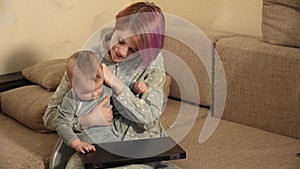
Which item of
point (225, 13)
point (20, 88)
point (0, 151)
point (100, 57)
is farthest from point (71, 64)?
point (225, 13)

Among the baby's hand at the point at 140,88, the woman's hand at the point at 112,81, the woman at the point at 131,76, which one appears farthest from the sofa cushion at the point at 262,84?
the woman's hand at the point at 112,81

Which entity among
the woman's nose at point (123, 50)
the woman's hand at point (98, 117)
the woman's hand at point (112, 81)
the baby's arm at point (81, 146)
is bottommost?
the baby's arm at point (81, 146)

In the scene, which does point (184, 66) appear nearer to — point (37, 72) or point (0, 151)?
point (37, 72)

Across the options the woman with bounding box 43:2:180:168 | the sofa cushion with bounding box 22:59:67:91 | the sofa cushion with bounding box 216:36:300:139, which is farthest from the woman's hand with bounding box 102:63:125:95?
the sofa cushion with bounding box 216:36:300:139

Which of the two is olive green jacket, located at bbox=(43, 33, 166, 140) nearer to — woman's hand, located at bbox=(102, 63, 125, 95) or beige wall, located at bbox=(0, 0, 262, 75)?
woman's hand, located at bbox=(102, 63, 125, 95)

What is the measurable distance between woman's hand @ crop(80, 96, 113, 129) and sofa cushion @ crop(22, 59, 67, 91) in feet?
1.60

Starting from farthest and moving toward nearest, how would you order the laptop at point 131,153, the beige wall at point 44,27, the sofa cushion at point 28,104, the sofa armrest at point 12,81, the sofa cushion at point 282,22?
the beige wall at point 44,27
the sofa armrest at point 12,81
the sofa cushion at point 282,22
the sofa cushion at point 28,104
the laptop at point 131,153

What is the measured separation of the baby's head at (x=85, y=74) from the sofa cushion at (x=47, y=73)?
0.53 meters

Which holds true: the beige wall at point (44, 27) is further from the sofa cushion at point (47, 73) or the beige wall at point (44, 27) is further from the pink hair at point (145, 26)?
the pink hair at point (145, 26)

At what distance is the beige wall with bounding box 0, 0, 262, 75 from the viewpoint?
94.3 inches

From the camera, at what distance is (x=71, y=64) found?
1554 mm

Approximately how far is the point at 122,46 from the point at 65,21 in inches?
41.3

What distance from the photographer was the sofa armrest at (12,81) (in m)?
2.23

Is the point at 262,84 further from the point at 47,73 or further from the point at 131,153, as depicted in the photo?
the point at 47,73
